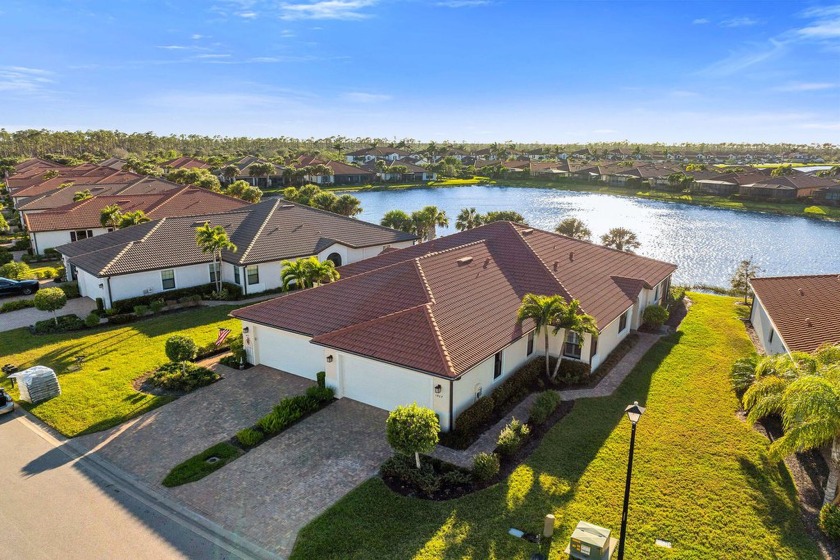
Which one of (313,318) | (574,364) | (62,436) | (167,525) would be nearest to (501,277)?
(574,364)

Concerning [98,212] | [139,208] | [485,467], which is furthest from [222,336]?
[98,212]

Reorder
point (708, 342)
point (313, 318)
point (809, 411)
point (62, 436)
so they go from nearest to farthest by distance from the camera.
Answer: point (809, 411) → point (62, 436) → point (313, 318) → point (708, 342)

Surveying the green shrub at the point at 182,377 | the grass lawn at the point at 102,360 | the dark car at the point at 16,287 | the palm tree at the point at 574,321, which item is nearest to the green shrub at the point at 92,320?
the grass lawn at the point at 102,360

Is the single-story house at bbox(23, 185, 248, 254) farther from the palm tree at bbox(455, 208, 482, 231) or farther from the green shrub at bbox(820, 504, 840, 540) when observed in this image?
the green shrub at bbox(820, 504, 840, 540)

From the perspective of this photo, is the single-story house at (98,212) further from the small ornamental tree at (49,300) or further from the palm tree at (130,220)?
the small ornamental tree at (49,300)

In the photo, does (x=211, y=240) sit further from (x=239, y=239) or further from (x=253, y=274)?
(x=239, y=239)

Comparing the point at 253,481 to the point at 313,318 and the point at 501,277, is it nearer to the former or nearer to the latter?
the point at 313,318
